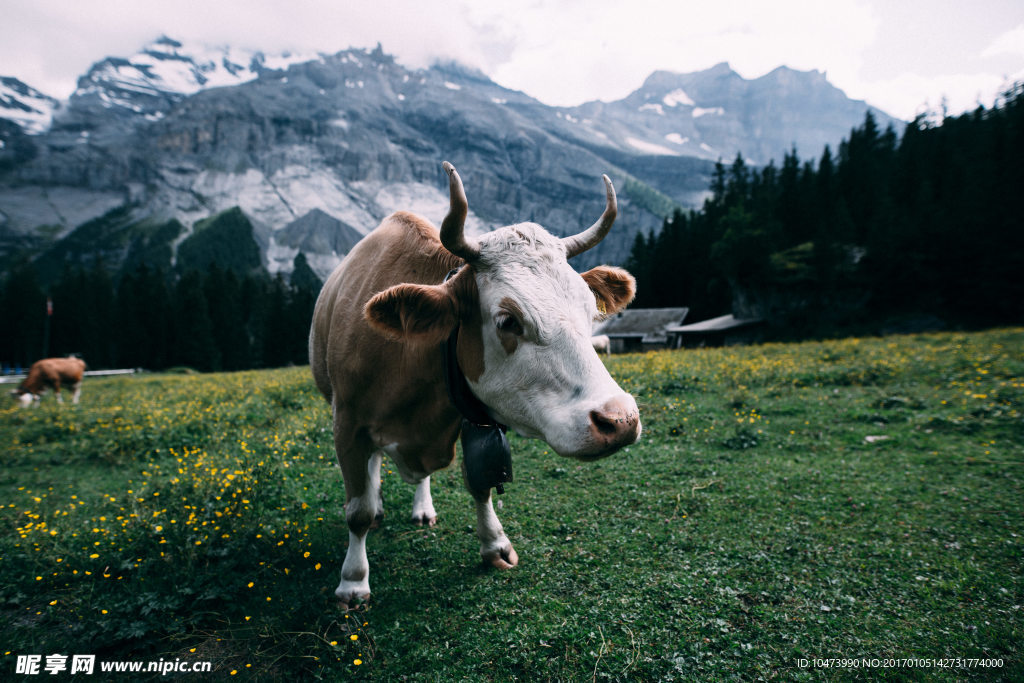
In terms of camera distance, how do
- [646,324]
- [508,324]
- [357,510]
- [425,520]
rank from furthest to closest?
[646,324] → [425,520] → [357,510] → [508,324]

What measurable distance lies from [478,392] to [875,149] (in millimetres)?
77668

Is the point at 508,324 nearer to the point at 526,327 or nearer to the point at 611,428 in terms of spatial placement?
the point at 526,327

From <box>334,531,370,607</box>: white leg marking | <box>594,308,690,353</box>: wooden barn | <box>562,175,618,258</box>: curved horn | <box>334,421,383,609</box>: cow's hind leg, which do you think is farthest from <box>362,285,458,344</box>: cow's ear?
<box>594,308,690,353</box>: wooden barn

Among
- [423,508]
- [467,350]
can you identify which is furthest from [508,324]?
[423,508]

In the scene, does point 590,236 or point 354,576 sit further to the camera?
point 354,576

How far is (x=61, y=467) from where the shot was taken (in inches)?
334

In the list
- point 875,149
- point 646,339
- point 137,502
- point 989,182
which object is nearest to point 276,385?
point 137,502

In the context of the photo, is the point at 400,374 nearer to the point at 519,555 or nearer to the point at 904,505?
the point at 519,555

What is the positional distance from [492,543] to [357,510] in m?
1.20

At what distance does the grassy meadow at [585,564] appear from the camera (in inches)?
122

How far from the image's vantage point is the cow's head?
8.39 feet

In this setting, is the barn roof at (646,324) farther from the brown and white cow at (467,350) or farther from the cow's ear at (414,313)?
the cow's ear at (414,313)

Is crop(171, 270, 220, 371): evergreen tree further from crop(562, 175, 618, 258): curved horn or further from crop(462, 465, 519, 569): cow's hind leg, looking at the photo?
crop(562, 175, 618, 258): curved horn

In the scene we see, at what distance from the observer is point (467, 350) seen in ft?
10.2
